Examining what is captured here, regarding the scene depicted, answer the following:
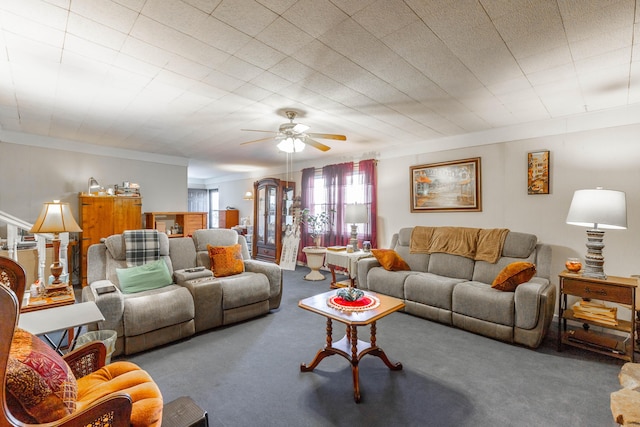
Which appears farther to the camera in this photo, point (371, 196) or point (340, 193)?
point (340, 193)

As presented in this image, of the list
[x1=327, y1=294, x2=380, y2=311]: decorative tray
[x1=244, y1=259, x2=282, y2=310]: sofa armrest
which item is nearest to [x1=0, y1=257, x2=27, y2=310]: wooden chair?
[x1=327, y1=294, x2=380, y2=311]: decorative tray

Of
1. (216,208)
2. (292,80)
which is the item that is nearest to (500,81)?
(292,80)

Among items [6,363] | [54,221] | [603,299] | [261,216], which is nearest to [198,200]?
[261,216]

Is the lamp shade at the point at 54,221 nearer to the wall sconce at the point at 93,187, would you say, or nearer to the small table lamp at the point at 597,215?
the wall sconce at the point at 93,187

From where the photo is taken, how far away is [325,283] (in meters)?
5.07

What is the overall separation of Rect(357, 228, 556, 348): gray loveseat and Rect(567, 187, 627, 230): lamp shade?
2.28 feet

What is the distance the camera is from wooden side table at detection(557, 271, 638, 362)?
8.11ft

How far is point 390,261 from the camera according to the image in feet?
13.1

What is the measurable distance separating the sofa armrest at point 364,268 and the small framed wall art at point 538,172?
2141 mm

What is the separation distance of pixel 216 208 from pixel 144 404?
8808 millimetres

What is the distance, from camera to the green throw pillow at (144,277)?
2902mm

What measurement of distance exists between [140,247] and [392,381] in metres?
2.77

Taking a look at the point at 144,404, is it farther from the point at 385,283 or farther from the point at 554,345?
the point at 554,345

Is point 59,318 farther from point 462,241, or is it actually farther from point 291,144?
point 462,241
